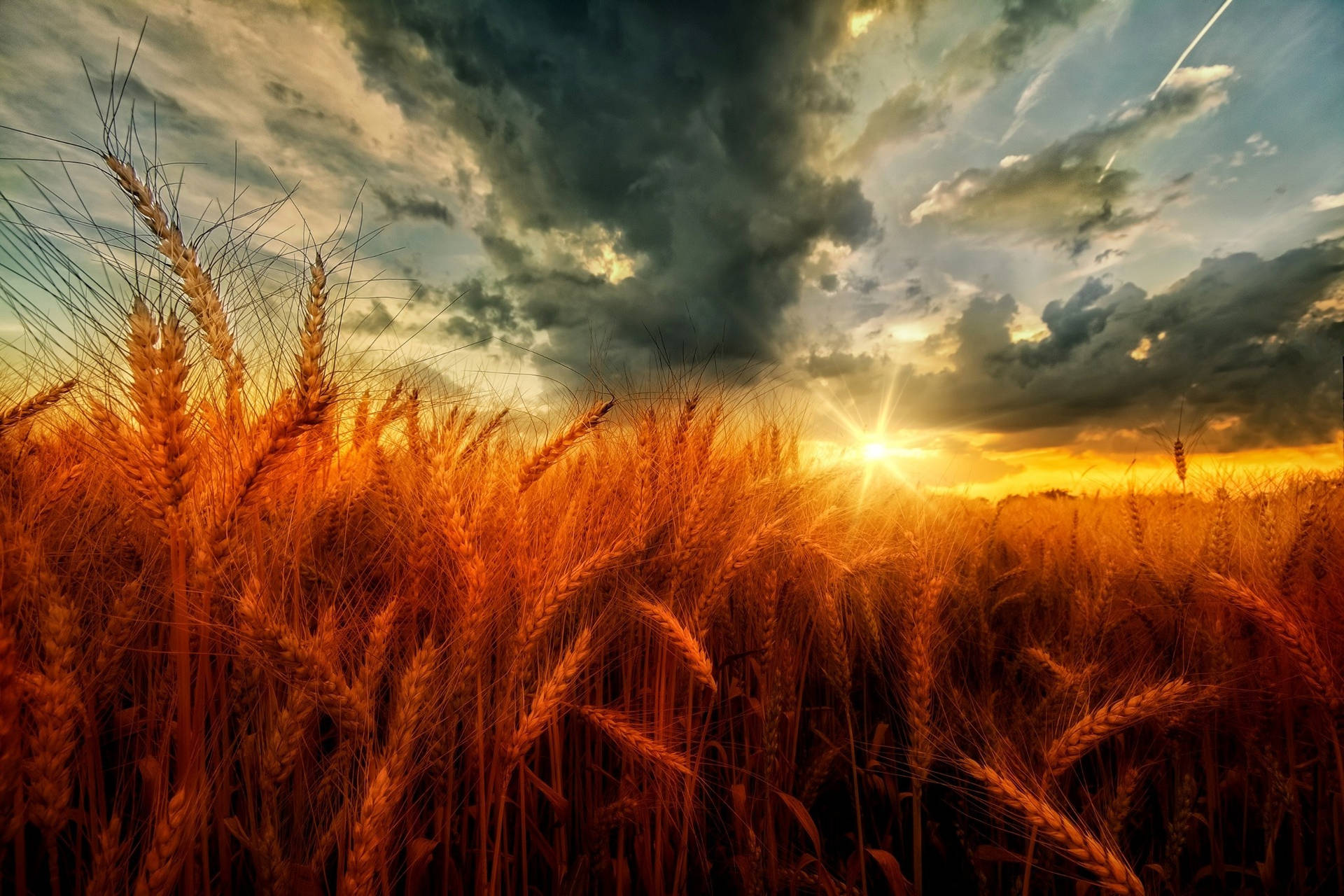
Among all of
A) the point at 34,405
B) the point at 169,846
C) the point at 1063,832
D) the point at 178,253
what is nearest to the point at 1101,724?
the point at 1063,832

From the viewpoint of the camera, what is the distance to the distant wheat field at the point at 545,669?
1.40m

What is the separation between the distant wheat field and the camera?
140 cm

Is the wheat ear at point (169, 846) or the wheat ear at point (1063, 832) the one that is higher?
the wheat ear at point (169, 846)

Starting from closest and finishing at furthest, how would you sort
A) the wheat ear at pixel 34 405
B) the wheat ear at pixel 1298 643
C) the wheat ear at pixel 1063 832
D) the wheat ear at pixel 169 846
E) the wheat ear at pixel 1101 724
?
1. the wheat ear at pixel 169 846
2. the wheat ear at pixel 1063 832
3. the wheat ear at pixel 1101 724
4. the wheat ear at pixel 1298 643
5. the wheat ear at pixel 34 405

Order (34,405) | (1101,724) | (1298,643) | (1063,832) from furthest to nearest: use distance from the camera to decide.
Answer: (34,405), (1298,643), (1101,724), (1063,832)

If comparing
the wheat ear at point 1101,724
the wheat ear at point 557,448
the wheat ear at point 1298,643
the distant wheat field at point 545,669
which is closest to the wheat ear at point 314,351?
the distant wheat field at point 545,669

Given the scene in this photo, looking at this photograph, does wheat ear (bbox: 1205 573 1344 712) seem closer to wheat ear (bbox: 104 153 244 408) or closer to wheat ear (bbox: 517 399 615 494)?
wheat ear (bbox: 517 399 615 494)

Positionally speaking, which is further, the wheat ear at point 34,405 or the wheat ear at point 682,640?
the wheat ear at point 34,405

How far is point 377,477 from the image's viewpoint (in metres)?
2.57

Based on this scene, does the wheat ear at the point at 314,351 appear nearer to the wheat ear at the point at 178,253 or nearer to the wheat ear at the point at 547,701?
the wheat ear at the point at 178,253

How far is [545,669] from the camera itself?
1819mm

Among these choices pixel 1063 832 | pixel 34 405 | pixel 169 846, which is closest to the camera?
pixel 169 846

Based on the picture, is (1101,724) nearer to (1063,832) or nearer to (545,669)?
(1063,832)

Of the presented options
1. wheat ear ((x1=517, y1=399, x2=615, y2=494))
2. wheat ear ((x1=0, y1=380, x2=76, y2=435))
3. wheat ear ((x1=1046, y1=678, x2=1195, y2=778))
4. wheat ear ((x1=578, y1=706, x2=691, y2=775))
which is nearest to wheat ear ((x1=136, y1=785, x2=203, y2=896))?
wheat ear ((x1=578, y1=706, x2=691, y2=775))
